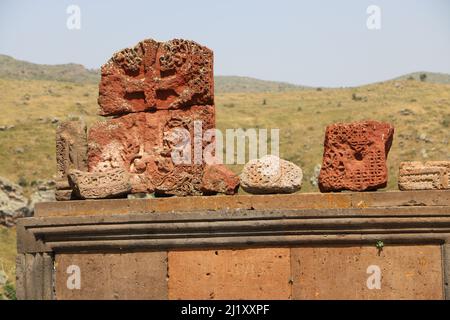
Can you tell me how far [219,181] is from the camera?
29.5 ft

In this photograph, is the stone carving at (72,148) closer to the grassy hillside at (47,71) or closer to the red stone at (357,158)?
the red stone at (357,158)

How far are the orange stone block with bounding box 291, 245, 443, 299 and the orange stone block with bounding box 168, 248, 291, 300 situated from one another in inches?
5.2

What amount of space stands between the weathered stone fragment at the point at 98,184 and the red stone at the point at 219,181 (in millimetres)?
707

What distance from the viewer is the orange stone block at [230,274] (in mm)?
8711

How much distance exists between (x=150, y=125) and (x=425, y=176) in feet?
7.93

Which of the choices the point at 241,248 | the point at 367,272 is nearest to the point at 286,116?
the point at 241,248

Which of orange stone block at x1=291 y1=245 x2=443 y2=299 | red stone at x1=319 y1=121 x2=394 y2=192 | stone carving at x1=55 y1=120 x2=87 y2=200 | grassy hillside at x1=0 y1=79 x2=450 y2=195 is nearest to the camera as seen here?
orange stone block at x1=291 y1=245 x2=443 y2=299

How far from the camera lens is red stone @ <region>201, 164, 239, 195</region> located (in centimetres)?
897

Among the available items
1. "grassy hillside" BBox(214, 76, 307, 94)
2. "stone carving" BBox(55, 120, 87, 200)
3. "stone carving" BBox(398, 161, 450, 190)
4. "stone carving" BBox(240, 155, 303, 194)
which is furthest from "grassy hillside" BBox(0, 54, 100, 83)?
"stone carving" BBox(398, 161, 450, 190)

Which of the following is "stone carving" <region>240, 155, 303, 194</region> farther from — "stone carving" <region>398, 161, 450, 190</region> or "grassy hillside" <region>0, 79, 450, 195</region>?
"grassy hillside" <region>0, 79, 450, 195</region>

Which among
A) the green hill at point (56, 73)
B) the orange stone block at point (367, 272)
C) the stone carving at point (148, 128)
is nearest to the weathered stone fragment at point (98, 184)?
the stone carving at point (148, 128)

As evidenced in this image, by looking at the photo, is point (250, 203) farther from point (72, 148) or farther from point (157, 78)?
point (72, 148)

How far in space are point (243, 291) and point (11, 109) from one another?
124 ft

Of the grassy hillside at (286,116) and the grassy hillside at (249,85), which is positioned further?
the grassy hillside at (249,85)
